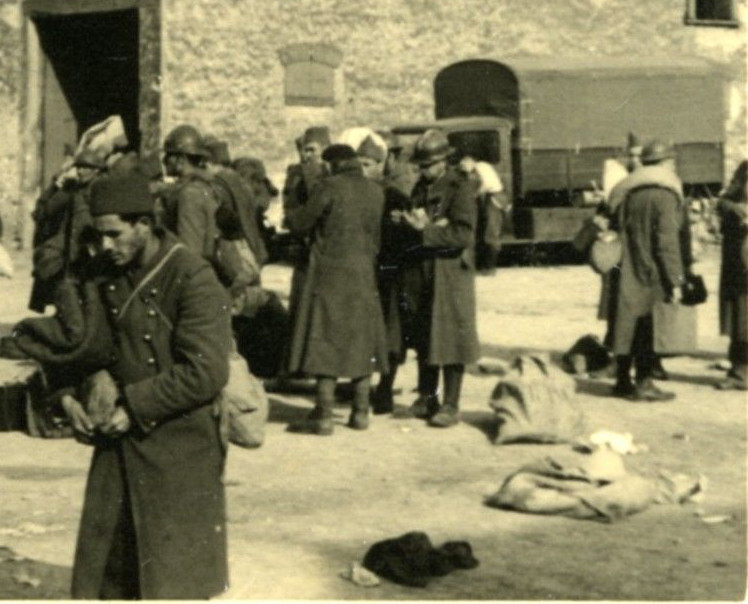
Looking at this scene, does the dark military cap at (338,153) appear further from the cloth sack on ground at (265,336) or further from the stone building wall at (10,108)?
the stone building wall at (10,108)

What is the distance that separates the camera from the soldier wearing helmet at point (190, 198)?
10.0 metres

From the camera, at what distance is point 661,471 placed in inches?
369

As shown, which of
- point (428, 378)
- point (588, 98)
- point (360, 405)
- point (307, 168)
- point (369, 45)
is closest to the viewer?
point (360, 405)

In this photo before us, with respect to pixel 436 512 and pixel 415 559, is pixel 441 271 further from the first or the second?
pixel 415 559

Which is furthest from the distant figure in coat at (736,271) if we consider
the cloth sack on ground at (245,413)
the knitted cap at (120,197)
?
the knitted cap at (120,197)

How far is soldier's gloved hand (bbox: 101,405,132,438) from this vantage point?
16.9 feet

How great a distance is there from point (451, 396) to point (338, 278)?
108cm

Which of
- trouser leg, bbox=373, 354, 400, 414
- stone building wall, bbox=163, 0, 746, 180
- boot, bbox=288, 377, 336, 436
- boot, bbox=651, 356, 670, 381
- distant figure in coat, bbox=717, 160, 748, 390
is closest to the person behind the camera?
boot, bbox=288, 377, 336, 436

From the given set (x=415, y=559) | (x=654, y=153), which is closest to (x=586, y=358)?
(x=654, y=153)

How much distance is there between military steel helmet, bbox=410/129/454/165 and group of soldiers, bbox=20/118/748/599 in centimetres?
2

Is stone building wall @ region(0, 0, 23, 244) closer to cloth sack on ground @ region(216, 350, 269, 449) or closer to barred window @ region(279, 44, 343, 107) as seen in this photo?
barred window @ region(279, 44, 343, 107)

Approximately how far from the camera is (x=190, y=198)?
10086 millimetres

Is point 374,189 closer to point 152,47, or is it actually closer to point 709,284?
point 709,284


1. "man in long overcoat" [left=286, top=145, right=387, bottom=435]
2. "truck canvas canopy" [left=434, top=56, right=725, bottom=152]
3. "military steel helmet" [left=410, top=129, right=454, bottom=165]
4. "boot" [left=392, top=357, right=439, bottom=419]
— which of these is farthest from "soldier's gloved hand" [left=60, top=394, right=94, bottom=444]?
"truck canvas canopy" [left=434, top=56, right=725, bottom=152]
